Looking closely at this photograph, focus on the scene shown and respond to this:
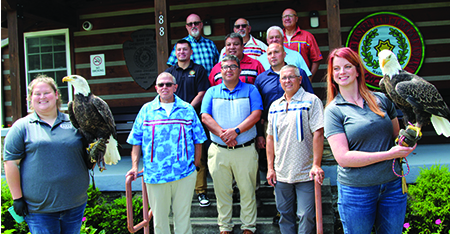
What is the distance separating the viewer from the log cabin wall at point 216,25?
17.6 ft

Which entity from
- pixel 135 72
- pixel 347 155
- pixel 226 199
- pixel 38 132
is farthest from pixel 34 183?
pixel 135 72

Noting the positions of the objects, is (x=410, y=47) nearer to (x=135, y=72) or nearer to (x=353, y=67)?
(x=353, y=67)

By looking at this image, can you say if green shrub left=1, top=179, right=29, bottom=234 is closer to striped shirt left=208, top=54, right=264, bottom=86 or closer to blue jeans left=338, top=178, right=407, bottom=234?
striped shirt left=208, top=54, right=264, bottom=86

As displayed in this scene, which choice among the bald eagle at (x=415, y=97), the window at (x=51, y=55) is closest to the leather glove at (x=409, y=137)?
the bald eagle at (x=415, y=97)

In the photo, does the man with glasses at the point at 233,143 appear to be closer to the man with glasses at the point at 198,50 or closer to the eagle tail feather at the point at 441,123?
the man with glasses at the point at 198,50

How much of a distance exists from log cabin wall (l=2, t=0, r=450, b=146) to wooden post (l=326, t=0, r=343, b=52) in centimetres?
158

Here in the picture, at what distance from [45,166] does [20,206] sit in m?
0.30

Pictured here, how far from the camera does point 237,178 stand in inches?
118

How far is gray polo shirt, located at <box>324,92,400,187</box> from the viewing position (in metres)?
1.77

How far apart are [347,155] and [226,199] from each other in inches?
60.2

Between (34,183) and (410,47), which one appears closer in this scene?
(34,183)

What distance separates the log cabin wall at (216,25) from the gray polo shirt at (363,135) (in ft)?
11.4

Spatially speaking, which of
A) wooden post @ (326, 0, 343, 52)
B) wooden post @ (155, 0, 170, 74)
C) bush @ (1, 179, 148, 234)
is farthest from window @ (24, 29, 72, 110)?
wooden post @ (326, 0, 343, 52)

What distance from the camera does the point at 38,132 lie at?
222 cm
